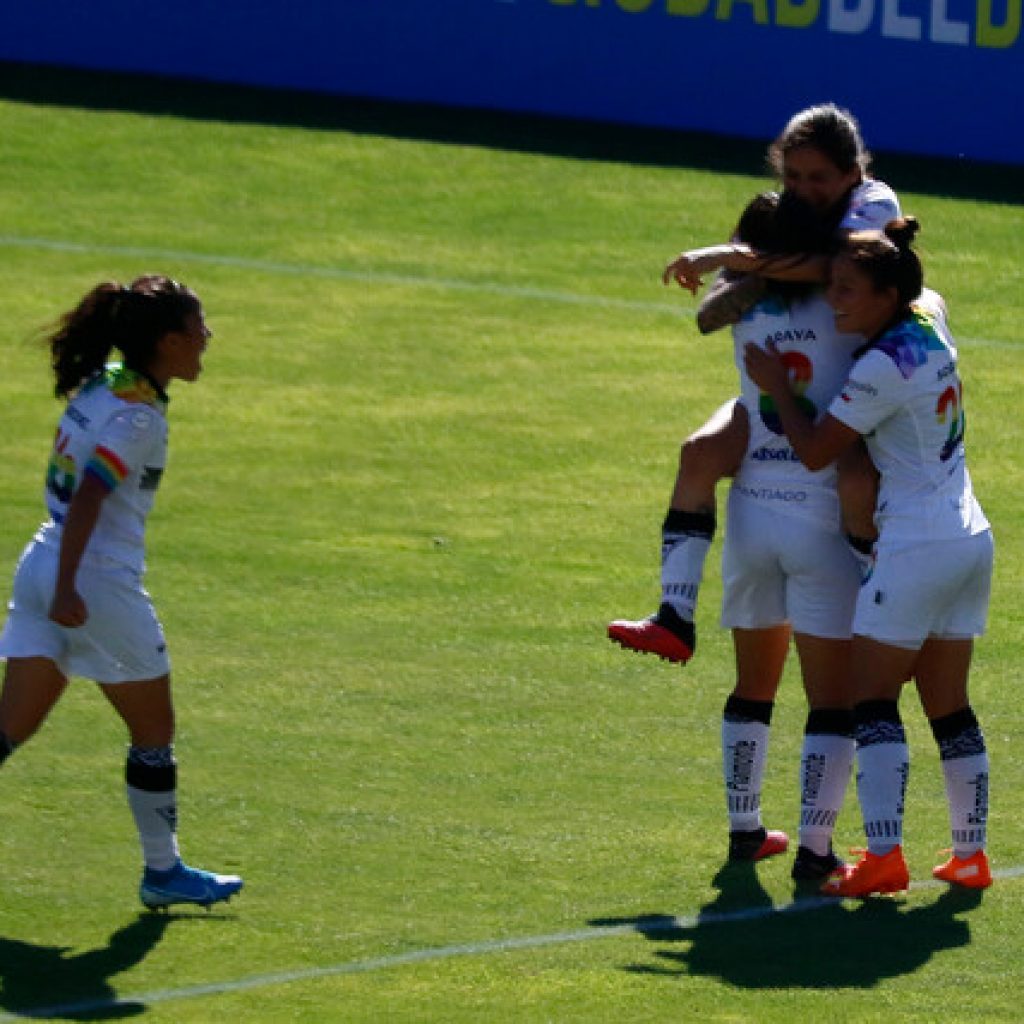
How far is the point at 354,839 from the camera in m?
8.87

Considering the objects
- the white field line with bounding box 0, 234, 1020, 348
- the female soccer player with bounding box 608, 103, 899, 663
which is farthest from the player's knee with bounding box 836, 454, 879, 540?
the white field line with bounding box 0, 234, 1020, 348

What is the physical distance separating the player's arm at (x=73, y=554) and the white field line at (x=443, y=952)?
1085 mm

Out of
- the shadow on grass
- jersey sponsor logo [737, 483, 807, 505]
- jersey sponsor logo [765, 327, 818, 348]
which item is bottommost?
jersey sponsor logo [737, 483, 807, 505]

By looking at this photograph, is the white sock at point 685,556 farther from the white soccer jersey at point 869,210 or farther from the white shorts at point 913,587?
the white soccer jersey at point 869,210

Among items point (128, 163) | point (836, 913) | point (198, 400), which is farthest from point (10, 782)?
point (128, 163)

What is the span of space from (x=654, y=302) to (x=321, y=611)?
588 cm

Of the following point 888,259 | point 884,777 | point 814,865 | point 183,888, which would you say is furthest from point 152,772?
point 888,259

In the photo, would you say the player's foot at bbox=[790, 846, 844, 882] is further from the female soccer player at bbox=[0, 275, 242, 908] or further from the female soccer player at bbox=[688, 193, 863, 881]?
the female soccer player at bbox=[0, 275, 242, 908]

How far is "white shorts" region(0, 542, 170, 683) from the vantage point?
313 inches

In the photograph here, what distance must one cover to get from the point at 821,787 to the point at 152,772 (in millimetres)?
2010

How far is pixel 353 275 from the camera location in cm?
1750

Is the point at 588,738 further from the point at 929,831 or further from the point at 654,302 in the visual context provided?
the point at 654,302

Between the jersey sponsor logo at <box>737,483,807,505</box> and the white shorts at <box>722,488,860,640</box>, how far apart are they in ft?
0.07

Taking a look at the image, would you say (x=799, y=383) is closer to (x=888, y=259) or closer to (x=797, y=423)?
(x=797, y=423)
